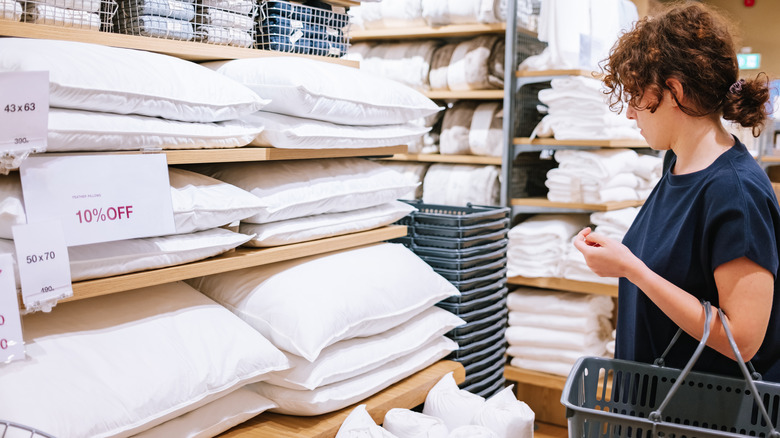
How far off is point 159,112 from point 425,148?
2.58 m

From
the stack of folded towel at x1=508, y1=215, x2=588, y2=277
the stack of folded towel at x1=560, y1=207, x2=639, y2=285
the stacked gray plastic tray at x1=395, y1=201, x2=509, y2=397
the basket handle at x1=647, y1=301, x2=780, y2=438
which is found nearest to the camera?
the basket handle at x1=647, y1=301, x2=780, y2=438

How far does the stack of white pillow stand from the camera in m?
1.70

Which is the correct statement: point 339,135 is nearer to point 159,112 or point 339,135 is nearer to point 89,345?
point 159,112

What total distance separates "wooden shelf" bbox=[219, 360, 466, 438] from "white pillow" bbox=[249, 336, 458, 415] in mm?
22

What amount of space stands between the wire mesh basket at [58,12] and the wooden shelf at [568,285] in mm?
2507

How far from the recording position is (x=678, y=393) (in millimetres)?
1462

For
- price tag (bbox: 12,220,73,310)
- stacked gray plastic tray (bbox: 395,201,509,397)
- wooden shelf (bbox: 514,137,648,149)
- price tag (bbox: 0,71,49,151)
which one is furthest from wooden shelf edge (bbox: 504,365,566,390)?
price tag (bbox: 0,71,49,151)

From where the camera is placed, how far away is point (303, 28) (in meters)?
2.14

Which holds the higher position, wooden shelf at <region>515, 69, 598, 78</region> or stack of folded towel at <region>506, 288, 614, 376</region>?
wooden shelf at <region>515, 69, 598, 78</region>

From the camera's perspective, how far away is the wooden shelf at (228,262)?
141cm

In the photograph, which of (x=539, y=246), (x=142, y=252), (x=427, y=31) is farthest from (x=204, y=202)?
(x=427, y=31)

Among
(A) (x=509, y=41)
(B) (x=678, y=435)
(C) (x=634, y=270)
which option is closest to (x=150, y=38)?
(C) (x=634, y=270)

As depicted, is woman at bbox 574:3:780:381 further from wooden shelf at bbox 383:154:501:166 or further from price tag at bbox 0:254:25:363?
wooden shelf at bbox 383:154:501:166

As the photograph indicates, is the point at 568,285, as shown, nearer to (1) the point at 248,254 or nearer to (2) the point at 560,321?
(2) the point at 560,321
